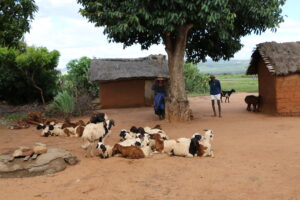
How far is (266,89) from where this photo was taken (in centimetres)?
1291

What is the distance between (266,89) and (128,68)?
25.1ft

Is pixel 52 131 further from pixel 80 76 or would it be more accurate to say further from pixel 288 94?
pixel 80 76

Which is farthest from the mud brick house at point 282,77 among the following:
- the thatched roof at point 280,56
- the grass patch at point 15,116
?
the grass patch at point 15,116

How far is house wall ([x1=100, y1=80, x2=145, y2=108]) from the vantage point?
1712 cm

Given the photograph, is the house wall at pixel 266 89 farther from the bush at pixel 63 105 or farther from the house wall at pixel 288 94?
the bush at pixel 63 105

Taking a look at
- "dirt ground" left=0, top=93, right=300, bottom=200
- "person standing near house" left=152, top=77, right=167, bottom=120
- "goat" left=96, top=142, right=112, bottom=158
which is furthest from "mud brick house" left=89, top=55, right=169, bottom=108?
"goat" left=96, top=142, right=112, bottom=158

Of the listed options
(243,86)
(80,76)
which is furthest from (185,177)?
(243,86)

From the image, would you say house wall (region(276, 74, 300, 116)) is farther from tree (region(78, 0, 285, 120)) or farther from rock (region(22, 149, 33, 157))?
rock (region(22, 149, 33, 157))

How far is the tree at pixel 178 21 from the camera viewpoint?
9297mm

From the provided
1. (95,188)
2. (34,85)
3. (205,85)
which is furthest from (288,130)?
(205,85)

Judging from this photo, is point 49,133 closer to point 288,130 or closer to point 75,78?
point 288,130

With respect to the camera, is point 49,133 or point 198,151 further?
point 49,133

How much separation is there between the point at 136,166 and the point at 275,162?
2.57 meters

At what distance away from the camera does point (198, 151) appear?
21.0 feet
